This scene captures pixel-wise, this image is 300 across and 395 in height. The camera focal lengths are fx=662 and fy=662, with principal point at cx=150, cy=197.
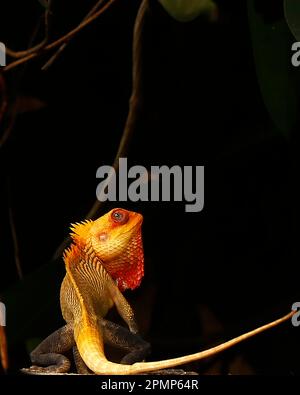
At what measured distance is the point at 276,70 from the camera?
4.02ft

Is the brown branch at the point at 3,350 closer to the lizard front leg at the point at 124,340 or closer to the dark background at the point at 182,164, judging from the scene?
the dark background at the point at 182,164

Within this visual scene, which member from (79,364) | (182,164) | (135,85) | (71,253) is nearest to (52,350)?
(79,364)

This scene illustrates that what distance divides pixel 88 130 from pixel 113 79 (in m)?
0.11

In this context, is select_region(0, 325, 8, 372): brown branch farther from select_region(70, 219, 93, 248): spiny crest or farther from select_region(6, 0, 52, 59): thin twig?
select_region(6, 0, 52, 59): thin twig

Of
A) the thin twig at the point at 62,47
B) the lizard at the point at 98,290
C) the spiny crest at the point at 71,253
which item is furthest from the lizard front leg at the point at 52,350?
the thin twig at the point at 62,47

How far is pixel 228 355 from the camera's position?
1.24 metres

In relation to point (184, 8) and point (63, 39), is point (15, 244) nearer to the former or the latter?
point (63, 39)

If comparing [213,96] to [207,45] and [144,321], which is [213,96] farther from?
[144,321]

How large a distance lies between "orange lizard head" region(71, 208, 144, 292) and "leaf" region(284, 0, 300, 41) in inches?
16.7

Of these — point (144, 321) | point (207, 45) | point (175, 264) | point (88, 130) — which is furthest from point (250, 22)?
point (144, 321)

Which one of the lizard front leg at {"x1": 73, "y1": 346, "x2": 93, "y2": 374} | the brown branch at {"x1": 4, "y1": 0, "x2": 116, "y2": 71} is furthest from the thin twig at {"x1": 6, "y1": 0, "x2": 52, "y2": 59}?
the lizard front leg at {"x1": 73, "y1": 346, "x2": 93, "y2": 374}

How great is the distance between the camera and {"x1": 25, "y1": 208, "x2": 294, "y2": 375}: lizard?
3.82 ft

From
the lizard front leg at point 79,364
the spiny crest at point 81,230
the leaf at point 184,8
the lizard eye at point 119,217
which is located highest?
the leaf at point 184,8

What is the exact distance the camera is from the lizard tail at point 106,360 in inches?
42.1
